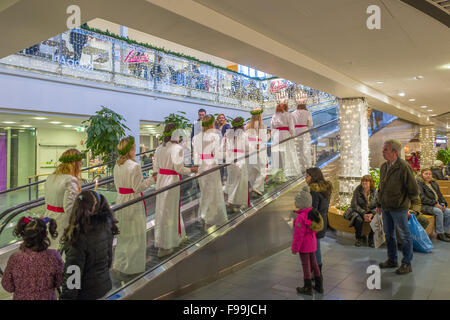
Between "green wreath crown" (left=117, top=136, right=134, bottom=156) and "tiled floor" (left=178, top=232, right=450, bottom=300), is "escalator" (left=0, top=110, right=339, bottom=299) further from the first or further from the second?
"green wreath crown" (left=117, top=136, right=134, bottom=156)

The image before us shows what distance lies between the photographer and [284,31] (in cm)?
436

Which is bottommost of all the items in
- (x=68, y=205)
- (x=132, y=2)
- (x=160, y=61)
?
(x=68, y=205)

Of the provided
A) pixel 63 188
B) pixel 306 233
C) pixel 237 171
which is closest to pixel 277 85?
pixel 237 171

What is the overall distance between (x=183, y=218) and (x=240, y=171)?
1.52 m

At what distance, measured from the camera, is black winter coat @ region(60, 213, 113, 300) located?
2.59m

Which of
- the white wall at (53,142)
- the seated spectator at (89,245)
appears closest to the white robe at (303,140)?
the seated spectator at (89,245)

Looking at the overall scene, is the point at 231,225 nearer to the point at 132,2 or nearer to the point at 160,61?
the point at 132,2

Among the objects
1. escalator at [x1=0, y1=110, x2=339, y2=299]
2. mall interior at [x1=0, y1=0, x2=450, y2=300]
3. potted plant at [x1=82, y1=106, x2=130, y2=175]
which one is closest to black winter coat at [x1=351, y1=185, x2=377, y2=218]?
mall interior at [x1=0, y1=0, x2=450, y2=300]

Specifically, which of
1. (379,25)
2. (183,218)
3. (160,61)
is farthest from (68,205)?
(160,61)

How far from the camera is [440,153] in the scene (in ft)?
45.0

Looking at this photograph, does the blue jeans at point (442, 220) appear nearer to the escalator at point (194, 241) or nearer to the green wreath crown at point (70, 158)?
the escalator at point (194, 241)

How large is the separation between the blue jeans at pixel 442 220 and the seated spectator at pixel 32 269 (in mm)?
6788

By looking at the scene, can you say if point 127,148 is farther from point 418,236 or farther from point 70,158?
point 418,236
